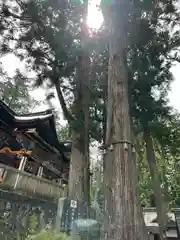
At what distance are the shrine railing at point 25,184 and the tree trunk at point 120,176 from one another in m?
3.90

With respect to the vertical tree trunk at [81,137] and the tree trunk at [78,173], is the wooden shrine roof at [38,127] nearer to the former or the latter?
the vertical tree trunk at [81,137]

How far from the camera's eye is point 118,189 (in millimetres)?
3676

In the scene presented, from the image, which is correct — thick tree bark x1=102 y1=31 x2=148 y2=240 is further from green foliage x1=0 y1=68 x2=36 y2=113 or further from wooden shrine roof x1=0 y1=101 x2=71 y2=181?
green foliage x1=0 y1=68 x2=36 y2=113

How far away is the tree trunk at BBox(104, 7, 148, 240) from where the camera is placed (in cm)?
340

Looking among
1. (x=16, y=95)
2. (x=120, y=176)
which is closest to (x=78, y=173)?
(x=120, y=176)

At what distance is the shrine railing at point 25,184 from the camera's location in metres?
6.67

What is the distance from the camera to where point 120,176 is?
12.4 ft

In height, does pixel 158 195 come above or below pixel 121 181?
above

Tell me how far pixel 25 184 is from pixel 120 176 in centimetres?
491

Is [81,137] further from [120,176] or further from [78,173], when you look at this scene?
[120,176]

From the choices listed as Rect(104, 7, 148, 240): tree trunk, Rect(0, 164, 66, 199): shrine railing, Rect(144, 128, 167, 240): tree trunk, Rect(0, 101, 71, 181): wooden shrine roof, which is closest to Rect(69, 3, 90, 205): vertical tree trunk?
Rect(0, 164, 66, 199): shrine railing

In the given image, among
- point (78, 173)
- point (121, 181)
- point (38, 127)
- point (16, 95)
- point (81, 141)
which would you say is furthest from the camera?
point (16, 95)

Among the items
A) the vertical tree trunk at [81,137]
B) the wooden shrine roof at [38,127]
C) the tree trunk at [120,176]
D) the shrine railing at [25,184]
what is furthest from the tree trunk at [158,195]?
the wooden shrine roof at [38,127]

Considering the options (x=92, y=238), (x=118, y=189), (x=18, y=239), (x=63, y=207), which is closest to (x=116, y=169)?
(x=118, y=189)
